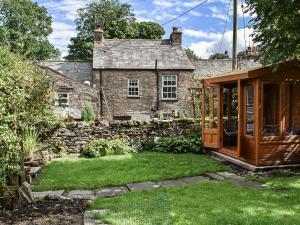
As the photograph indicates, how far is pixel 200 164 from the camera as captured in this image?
11695 mm

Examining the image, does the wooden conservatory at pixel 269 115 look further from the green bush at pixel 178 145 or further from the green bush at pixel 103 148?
the green bush at pixel 103 148

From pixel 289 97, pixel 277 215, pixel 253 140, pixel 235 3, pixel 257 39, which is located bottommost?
pixel 277 215

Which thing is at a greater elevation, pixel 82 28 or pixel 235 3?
pixel 82 28

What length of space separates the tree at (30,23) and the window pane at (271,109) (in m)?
41.4

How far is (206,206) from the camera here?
694 centimetres

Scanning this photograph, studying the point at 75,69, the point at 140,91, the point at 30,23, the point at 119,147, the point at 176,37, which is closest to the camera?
the point at 119,147

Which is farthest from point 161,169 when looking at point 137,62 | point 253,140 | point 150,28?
point 150,28

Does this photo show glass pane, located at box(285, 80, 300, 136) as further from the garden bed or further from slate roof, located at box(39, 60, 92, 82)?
slate roof, located at box(39, 60, 92, 82)

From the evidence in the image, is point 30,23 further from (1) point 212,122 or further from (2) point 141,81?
(1) point 212,122

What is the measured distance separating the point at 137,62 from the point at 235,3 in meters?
11.8

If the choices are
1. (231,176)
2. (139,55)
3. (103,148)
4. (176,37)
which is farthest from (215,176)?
(176,37)

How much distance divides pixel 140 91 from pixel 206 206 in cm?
2228

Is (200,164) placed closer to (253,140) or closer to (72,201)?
(253,140)

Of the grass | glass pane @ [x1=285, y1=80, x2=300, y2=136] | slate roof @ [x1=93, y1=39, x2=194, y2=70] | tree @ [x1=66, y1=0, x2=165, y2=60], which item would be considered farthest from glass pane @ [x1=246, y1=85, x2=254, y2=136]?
tree @ [x1=66, y1=0, x2=165, y2=60]
